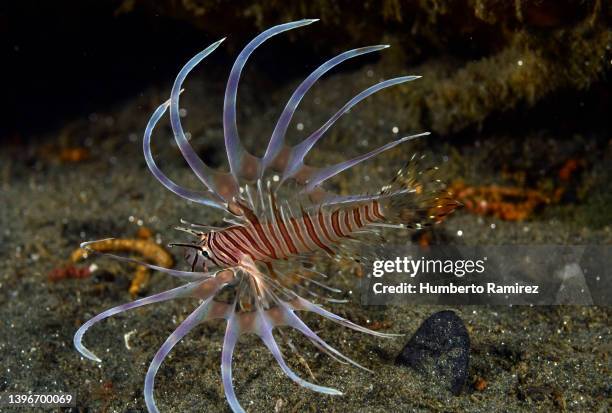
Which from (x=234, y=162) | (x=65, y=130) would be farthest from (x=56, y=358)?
(x=65, y=130)

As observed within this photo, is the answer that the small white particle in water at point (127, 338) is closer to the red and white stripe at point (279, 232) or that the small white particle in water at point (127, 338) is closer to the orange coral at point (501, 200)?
the red and white stripe at point (279, 232)

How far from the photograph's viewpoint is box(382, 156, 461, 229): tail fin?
9.14 ft

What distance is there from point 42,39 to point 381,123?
4.59 meters

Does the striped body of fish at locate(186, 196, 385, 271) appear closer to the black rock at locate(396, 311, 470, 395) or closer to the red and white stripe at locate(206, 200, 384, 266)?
the red and white stripe at locate(206, 200, 384, 266)

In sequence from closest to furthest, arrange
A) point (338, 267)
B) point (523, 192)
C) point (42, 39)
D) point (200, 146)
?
point (338, 267) → point (523, 192) → point (200, 146) → point (42, 39)

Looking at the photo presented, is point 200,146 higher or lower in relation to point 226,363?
higher

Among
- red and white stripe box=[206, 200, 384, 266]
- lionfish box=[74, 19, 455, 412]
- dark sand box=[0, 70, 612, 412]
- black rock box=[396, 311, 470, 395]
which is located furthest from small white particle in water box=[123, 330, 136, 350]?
black rock box=[396, 311, 470, 395]

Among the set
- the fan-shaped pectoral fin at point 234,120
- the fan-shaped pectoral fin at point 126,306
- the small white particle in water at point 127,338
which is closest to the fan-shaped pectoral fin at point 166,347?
the fan-shaped pectoral fin at point 126,306

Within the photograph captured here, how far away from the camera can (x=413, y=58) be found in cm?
507

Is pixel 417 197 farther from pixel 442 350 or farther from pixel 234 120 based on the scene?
pixel 234 120

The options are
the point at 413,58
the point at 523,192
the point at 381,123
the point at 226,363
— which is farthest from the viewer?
the point at 381,123

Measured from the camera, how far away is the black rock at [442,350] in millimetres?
2734

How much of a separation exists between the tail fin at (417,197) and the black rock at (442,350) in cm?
54

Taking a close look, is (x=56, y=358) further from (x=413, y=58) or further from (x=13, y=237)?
(x=413, y=58)
